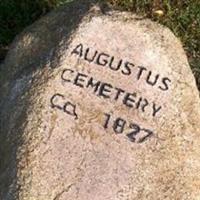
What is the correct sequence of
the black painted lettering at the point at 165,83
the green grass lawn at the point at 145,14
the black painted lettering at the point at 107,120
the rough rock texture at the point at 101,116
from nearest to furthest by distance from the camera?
the rough rock texture at the point at 101,116, the black painted lettering at the point at 107,120, the black painted lettering at the point at 165,83, the green grass lawn at the point at 145,14

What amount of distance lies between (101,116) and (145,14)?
1.94m

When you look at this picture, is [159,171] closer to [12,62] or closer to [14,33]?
[12,62]

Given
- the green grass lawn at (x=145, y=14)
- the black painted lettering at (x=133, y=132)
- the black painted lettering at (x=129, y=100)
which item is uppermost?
the green grass lawn at (x=145, y=14)

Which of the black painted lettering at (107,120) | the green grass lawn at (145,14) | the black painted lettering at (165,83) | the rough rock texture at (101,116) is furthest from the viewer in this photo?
the green grass lawn at (145,14)

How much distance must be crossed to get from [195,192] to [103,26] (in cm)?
87

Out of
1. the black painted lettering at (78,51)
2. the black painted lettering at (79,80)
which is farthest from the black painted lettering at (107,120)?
the black painted lettering at (78,51)

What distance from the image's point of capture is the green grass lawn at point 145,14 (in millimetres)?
4832

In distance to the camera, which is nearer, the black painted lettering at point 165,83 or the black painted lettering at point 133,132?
the black painted lettering at point 133,132

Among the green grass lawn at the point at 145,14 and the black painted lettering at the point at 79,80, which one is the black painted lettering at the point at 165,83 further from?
the green grass lawn at the point at 145,14

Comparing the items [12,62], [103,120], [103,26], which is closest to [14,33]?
[12,62]

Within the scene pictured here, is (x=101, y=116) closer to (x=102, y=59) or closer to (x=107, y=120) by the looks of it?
(x=107, y=120)

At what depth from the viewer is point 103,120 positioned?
3.11 m

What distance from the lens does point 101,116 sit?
311 cm

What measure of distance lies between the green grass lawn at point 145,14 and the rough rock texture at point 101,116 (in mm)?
1445
